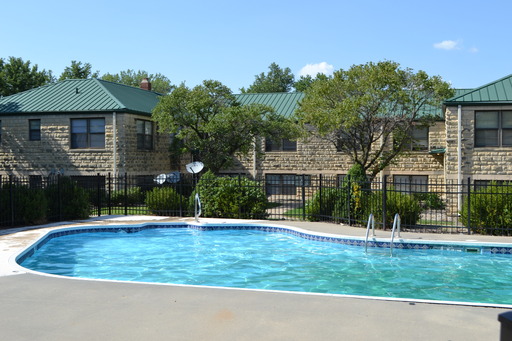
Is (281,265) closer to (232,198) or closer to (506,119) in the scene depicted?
(232,198)

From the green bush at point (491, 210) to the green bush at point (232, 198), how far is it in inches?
289

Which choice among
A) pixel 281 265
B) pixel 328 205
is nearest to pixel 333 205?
pixel 328 205

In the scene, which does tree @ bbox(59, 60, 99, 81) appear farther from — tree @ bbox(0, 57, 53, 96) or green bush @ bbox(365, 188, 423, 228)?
green bush @ bbox(365, 188, 423, 228)

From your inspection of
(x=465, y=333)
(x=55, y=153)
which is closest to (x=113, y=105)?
(x=55, y=153)

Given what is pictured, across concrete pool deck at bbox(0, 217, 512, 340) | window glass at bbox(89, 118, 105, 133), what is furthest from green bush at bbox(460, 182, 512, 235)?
window glass at bbox(89, 118, 105, 133)

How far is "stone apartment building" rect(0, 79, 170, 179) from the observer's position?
27.6 m

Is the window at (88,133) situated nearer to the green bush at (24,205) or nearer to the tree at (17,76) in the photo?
the green bush at (24,205)

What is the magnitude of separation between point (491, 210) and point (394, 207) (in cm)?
287

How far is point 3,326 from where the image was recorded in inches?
253

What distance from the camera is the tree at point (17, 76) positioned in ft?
139

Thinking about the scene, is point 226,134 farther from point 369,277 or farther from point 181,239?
point 369,277

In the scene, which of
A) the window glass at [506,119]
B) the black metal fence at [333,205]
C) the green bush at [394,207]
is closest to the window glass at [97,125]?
the black metal fence at [333,205]

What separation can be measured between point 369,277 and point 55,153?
2138 cm

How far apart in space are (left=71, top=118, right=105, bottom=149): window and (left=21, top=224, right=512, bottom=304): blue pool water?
11543mm
